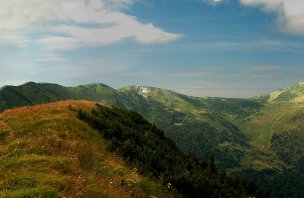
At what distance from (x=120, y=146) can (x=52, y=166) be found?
16098mm

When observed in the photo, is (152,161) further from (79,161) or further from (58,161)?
(58,161)

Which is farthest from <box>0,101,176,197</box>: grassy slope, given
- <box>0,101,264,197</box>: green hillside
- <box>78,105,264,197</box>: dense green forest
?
<box>78,105,264,197</box>: dense green forest

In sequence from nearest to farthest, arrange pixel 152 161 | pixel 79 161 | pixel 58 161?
pixel 58 161 < pixel 79 161 < pixel 152 161

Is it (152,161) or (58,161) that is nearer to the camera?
(58,161)

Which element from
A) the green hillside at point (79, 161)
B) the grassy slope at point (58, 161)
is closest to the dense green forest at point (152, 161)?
the green hillside at point (79, 161)

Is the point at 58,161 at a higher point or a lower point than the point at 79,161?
higher

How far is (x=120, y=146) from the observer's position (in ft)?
133

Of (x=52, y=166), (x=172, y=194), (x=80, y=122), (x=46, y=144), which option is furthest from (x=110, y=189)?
(x=80, y=122)

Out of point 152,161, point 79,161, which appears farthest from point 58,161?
point 152,161

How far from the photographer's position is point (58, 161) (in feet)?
85.5

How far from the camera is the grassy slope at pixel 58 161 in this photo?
67.4ft

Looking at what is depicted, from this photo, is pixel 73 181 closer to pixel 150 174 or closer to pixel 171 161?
pixel 150 174

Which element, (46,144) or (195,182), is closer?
(46,144)

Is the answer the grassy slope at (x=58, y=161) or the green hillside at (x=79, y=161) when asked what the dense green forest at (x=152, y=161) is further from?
the grassy slope at (x=58, y=161)
